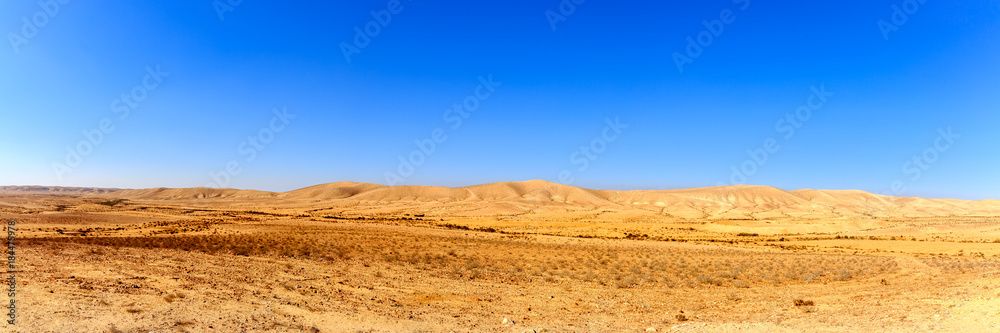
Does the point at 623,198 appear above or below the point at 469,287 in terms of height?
above

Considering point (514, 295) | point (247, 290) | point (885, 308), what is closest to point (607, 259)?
point (514, 295)

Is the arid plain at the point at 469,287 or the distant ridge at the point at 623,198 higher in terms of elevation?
the distant ridge at the point at 623,198

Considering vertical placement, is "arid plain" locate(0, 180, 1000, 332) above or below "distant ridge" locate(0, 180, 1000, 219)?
below

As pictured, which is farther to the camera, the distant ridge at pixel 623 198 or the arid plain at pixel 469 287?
the distant ridge at pixel 623 198

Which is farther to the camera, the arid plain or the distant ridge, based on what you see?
the distant ridge

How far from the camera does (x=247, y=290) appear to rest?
38.9 ft

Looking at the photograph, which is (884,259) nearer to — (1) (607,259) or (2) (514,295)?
(1) (607,259)

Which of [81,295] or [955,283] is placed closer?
[81,295]

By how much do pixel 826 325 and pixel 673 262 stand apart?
37.7 ft

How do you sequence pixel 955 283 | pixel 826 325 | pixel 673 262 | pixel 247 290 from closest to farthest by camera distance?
pixel 826 325
pixel 247 290
pixel 955 283
pixel 673 262

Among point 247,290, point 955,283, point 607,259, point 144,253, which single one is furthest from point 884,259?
point 144,253

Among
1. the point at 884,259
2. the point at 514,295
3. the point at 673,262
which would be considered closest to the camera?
the point at 514,295

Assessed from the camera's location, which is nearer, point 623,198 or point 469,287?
point 469,287

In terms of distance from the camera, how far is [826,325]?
30.6ft
